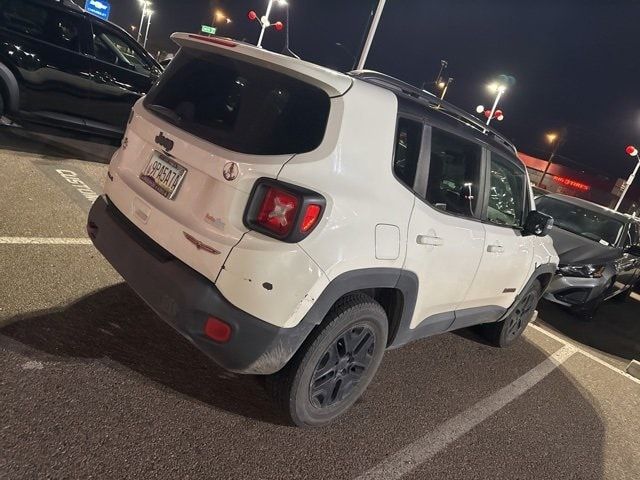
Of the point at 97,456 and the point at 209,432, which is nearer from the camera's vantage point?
the point at 97,456

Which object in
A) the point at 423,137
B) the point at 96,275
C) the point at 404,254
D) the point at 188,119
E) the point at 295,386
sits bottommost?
the point at 96,275

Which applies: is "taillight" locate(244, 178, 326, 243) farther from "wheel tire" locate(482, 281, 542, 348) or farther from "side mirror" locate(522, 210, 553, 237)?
"wheel tire" locate(482, 281, 542, 348)

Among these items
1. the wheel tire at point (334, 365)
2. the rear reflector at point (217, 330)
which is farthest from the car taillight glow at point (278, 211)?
the wheel tire at point (334, 365)

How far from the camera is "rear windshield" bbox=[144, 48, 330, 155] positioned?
220 centimetres

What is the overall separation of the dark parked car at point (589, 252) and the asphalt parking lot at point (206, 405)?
1.75m

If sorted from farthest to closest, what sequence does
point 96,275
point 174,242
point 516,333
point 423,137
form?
point 516,333, point 96,275, point 423,137, point 174,242

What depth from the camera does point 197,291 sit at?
2.17 metres

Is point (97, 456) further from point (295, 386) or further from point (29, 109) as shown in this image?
point (29, 109)

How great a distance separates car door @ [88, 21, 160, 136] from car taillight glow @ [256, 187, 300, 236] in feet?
17.0

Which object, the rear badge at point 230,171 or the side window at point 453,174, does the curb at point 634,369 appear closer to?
the side window at point 453,174

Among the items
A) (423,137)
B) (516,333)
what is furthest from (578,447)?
(423,137)

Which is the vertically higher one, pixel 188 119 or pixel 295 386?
pixel 188 119

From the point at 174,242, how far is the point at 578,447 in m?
3.08

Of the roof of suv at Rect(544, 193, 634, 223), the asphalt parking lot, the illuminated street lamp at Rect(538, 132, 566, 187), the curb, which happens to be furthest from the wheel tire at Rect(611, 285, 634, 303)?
the illuminated street lamp at Rect(538, 132, 566, 187)
